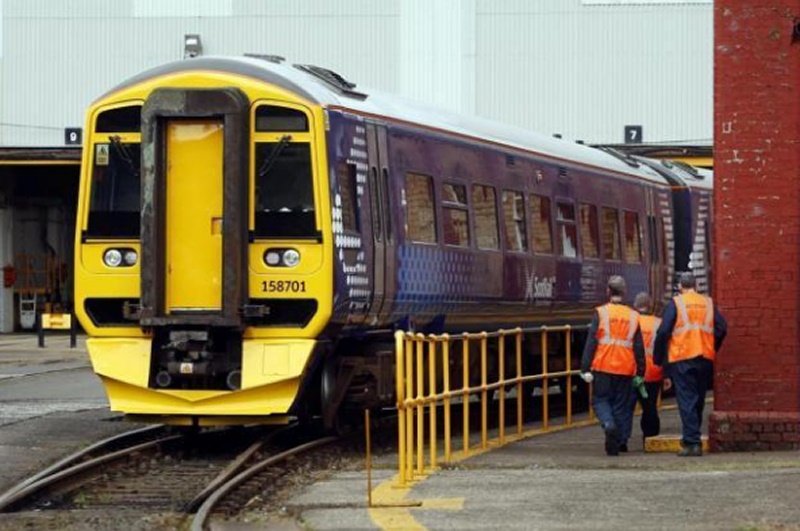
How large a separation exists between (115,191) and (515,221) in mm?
5210

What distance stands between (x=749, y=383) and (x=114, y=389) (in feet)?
16.8

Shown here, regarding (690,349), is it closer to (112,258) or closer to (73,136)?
(112,258)

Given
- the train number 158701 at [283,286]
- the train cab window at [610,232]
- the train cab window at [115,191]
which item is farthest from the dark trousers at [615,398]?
the train cab window at [610,232]

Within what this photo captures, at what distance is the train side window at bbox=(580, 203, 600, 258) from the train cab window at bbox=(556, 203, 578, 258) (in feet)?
0.95

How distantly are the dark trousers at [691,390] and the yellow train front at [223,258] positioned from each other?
286 centimetres

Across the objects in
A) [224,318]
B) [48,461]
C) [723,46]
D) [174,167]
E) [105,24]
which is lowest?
[48,461]

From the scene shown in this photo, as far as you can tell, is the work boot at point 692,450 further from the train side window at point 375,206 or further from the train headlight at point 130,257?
the train headlight at point 130,257

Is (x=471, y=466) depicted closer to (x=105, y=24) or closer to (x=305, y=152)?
(x=305, y=152)

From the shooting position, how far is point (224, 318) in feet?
46.6

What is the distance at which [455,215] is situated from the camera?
17.2m

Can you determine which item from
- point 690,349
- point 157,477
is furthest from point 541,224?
point 157,477

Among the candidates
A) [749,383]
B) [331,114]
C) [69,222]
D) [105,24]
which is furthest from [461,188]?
[69,222]

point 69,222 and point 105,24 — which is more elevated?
point 105,24

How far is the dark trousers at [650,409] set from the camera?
15.3 metres
